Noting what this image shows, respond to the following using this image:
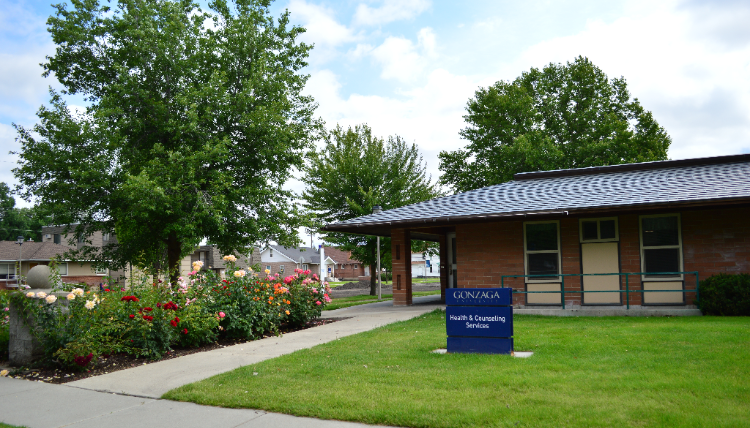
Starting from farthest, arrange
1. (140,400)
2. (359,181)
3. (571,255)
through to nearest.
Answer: (359,181), (571,255), (140,400)

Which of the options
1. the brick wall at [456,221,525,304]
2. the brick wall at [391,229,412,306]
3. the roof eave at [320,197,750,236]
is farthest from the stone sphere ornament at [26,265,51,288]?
the brick wall at [456,221,525,304]

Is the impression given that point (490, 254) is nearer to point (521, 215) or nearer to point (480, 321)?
point (521, 215)

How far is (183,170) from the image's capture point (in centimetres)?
1652

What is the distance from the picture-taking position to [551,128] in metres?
36.8

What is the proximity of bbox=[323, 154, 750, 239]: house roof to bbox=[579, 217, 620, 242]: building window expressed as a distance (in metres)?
0.60

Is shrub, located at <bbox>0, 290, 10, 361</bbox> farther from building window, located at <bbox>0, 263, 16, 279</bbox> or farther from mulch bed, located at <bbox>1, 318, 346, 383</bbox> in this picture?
building window, located at <bbox>0, 263, 16, 279</bbox>

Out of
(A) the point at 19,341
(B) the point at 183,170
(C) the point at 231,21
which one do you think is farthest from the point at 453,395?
(C) the point at 231,21

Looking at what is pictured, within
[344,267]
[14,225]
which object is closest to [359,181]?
[344,267]

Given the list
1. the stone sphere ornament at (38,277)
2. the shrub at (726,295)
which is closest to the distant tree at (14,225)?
the stone sphere ornament at (38,277)

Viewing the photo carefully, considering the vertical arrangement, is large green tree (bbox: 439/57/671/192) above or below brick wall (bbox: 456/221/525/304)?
above

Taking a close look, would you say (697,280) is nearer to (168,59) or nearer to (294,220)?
(294,220)

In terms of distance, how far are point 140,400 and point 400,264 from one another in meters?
11.5

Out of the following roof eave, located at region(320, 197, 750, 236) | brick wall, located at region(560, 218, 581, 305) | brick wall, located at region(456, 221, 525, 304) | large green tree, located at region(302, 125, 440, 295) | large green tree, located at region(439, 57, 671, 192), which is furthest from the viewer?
large green tree, located at region(439, 57, 671, 192)

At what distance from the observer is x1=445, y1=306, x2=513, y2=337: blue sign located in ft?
26.0
